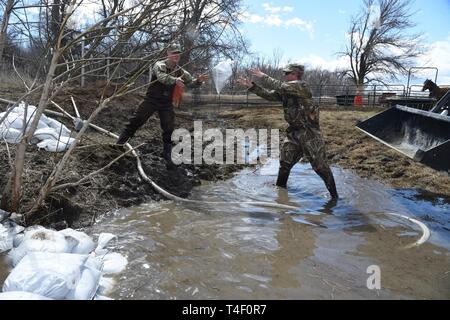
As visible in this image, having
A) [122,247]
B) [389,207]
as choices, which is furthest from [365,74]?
[122,247]

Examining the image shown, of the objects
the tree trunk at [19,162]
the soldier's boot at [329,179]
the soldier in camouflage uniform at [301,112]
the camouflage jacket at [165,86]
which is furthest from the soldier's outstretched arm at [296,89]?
the tree trunk at [19,162]

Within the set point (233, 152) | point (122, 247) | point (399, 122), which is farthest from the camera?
point (233, 152)

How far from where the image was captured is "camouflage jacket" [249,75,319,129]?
6070 mm

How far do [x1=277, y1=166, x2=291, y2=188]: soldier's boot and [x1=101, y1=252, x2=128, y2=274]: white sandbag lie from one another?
343cm

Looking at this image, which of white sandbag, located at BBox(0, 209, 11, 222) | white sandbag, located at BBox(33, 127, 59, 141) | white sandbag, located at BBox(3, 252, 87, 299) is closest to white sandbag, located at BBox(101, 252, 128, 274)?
white sandbag, located at BBox(3, 252, 87, 299)

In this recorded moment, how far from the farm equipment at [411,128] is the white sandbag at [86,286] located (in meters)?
4.62

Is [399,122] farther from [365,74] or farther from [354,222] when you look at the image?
[365,74]

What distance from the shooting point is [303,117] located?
243 inches

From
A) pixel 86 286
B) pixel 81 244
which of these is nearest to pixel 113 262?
pixel 81 244

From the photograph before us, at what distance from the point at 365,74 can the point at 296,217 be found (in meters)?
41.7

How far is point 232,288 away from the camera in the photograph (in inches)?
130

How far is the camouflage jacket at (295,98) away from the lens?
607 centimetres
